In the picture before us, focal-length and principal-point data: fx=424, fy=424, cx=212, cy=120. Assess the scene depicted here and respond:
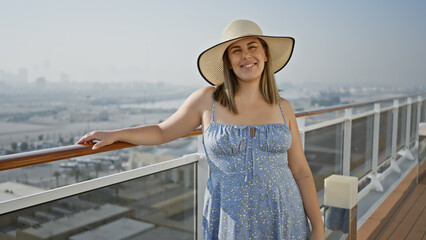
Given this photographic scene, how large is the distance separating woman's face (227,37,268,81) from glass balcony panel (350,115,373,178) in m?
2.45

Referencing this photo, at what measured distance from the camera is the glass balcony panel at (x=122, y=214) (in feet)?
4.23

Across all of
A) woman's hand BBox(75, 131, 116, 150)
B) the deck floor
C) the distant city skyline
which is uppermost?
the distant city skyline

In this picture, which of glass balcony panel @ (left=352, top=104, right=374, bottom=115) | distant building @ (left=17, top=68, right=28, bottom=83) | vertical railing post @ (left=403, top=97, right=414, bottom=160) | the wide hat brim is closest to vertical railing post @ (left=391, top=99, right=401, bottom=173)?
vertical railing post @ (left=403, top=97, right=414, bottom=160)

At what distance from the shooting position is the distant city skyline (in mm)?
36094

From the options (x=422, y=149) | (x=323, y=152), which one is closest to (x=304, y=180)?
(x=323, y=152)

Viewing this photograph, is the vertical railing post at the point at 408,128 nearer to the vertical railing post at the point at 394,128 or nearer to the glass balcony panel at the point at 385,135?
the vertical railing post at the point at 394,128

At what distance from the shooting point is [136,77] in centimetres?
4503

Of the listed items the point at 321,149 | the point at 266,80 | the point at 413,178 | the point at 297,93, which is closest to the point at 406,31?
the point at 413,178

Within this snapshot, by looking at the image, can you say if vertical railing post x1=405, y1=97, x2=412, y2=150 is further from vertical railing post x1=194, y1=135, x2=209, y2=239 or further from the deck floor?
vertical railing post x1=194, y1=135, x2=209, y2=239

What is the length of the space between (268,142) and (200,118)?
11.5 inches

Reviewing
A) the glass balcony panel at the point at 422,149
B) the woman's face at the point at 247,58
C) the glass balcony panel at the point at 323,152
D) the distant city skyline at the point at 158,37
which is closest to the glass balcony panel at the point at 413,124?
the glass balcony panel at the point at 422,149

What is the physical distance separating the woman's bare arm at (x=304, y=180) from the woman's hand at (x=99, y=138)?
62 centimetres

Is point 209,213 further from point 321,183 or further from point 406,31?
point 406,31

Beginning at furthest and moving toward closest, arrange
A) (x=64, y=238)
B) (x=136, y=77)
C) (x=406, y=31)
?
1. (x=136, y=77)
2. (x=406, y=31)
3. (x=64, y=238)
